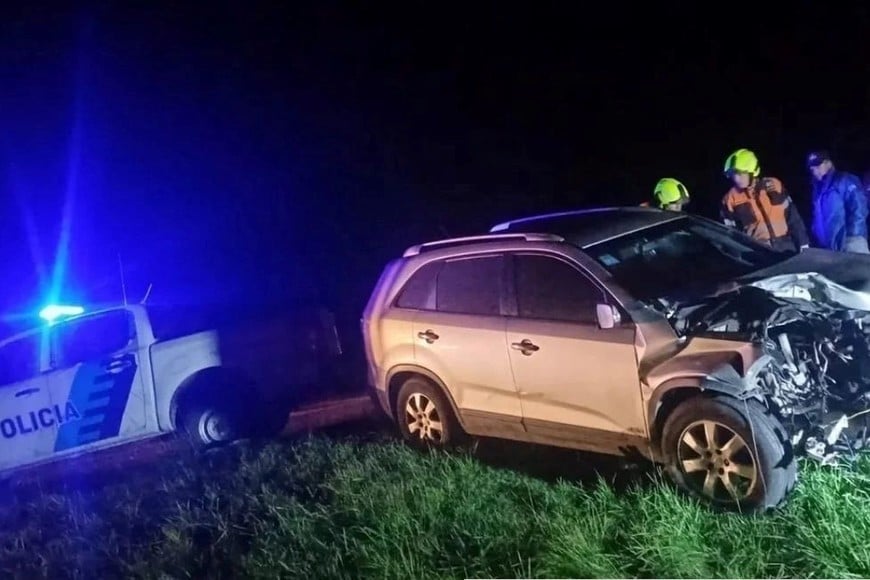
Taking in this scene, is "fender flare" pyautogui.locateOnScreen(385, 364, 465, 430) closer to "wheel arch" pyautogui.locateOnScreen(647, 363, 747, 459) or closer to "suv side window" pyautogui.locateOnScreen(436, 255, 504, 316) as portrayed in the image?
"suv side window" pyautogui.locateOnScreen(436, 255, 504, 316)

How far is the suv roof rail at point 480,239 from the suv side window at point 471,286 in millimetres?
100

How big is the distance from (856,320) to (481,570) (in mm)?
1920

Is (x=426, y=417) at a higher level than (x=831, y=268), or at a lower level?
lower

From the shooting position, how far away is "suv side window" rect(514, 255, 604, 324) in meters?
4.35

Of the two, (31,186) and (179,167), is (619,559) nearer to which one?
(179,167)

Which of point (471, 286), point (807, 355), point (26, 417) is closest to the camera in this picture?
point (807, 355)

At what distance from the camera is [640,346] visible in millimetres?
4074

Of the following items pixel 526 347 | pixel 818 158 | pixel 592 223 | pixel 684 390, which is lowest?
pixel 684 390

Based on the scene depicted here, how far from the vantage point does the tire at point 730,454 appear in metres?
3.78

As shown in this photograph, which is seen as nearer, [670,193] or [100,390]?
[100,390]

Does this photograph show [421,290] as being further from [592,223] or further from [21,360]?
[21,360]

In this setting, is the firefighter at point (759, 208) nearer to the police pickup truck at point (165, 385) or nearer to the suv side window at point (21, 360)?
the police pickup truck at point (165, 385)

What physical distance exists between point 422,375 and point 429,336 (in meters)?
0.22

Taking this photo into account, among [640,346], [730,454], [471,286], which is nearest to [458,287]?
[471,286]
